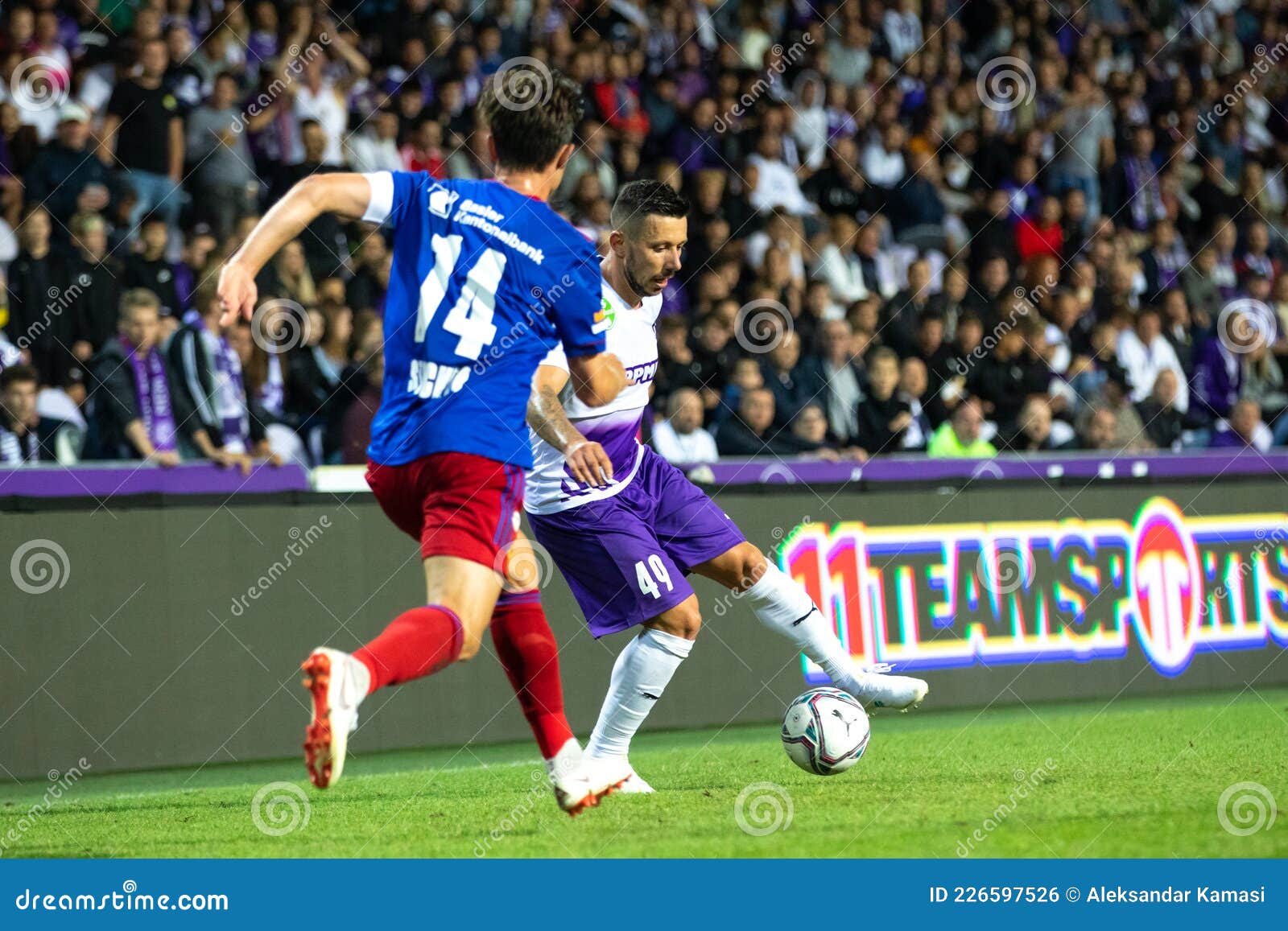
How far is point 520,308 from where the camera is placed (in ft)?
16.2

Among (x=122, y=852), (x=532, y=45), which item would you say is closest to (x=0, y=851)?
(x=122, y=852)

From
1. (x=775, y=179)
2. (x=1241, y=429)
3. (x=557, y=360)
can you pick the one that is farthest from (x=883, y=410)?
(x=557, y=360)

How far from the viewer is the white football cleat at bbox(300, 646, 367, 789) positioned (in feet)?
14.3

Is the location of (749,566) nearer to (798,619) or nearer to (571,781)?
(798,619)

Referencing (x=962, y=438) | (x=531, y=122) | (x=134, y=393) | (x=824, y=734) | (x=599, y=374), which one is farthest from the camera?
(x=962, y=438)

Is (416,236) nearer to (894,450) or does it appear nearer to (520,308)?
(520,308)

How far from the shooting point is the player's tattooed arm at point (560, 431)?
5008mm

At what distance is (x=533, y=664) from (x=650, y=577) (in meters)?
0.88

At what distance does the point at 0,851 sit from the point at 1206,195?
14348mm

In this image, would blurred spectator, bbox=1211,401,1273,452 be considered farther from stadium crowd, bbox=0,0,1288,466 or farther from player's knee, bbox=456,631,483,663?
player's knee, bbox=456,631,483,663

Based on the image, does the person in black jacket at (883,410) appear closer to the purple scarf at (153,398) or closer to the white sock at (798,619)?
the white sock at (798,619)

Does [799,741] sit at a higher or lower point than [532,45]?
lower

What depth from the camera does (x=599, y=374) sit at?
527 centimetres

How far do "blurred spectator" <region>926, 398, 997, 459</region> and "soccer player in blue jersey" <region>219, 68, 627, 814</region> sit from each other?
698 centimetres
